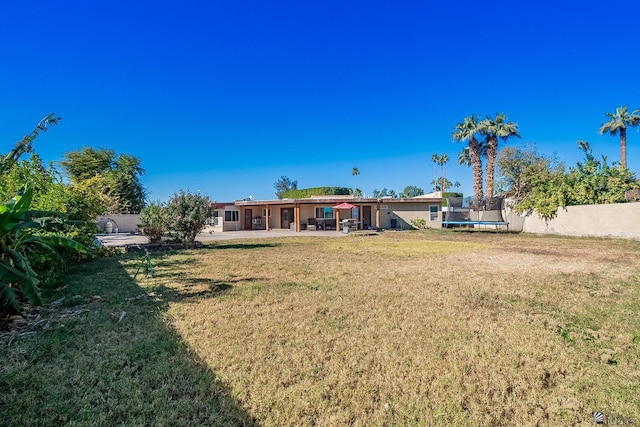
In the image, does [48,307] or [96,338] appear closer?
[96,338]

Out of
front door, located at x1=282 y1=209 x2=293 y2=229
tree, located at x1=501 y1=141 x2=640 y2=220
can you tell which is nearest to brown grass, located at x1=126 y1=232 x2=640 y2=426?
tree, located at x1=501 y1=141 x2=640 y2=220

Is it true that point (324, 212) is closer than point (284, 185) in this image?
Yes

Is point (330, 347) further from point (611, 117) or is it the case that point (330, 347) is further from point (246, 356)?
point (611, 117)

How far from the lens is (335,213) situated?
30.7 meters

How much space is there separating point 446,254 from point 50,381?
1196 centimetres

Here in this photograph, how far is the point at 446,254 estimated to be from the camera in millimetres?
12391

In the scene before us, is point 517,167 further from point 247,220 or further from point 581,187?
point 247,220

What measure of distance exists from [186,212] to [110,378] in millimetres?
12467

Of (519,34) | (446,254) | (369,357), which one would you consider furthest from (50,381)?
(519,34)

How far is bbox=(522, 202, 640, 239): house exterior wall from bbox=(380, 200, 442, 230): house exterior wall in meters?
7.77

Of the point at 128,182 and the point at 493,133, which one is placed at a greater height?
the point at 493,133

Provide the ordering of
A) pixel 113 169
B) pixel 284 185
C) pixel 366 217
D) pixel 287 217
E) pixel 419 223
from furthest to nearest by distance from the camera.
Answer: pixel 284 185
pixel 113 169
pixel 287 217
pixel 366 217
pixel 419 223

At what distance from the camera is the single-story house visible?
93.8ft

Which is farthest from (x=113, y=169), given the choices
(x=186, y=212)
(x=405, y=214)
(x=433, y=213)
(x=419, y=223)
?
(x=433, y=213)
